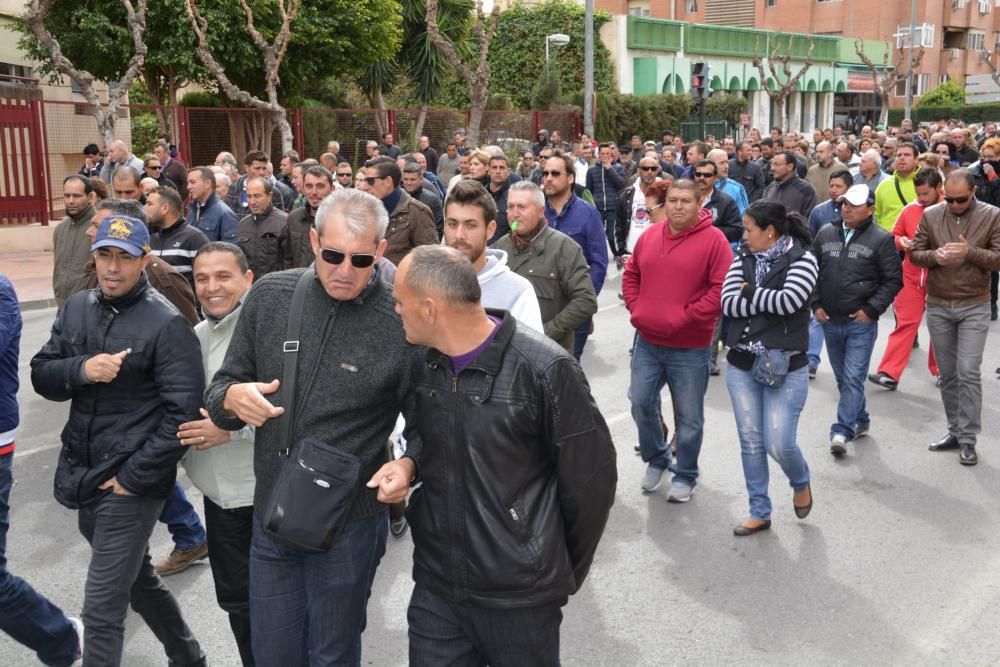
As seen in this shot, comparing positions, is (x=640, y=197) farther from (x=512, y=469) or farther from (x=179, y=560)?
(x=512, y=469)

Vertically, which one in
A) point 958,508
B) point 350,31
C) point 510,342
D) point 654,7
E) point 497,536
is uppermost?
point 654,7

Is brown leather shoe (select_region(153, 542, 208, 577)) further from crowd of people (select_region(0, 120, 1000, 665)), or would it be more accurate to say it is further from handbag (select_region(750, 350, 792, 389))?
handbag (select_region(750, 350, 792, 389))

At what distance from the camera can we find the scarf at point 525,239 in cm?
573

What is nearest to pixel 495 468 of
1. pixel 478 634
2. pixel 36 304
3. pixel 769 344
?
pixel 478 634

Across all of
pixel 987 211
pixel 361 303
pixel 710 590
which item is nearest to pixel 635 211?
pixel 987 211

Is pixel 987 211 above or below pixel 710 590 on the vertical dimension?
above

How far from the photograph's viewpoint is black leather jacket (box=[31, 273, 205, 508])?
3602mm

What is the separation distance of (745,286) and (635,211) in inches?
240

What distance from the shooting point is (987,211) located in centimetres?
716

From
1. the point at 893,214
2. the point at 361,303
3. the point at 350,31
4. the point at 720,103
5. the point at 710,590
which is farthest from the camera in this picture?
the point at 720,103

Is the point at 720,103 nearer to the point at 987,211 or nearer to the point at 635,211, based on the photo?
the point at 635,211

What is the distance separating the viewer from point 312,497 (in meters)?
2.89

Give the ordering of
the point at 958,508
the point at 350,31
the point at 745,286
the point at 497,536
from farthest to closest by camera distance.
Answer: the point at 350,31 → the point at 958,508 → the point at 745,286 → the point at 497,536

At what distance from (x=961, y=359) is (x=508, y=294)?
160 inches
